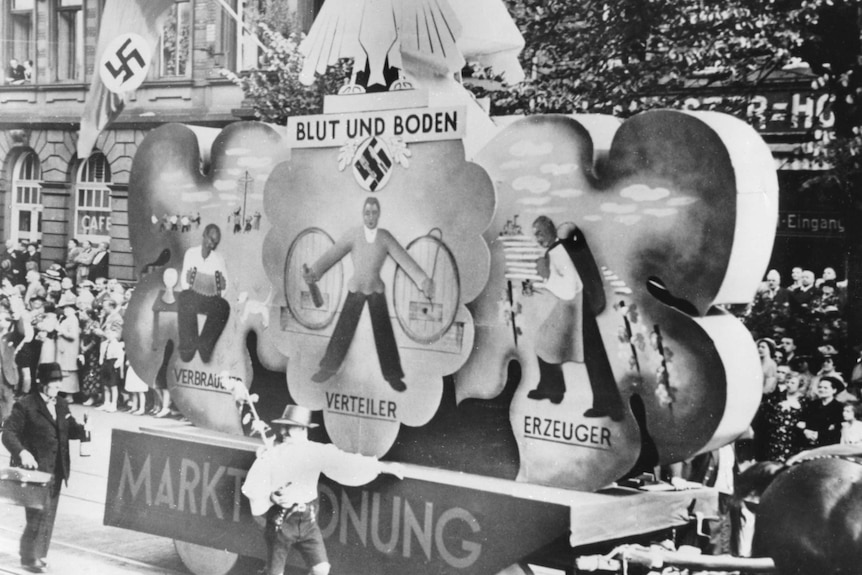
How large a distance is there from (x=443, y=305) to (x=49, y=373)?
2.57 meters

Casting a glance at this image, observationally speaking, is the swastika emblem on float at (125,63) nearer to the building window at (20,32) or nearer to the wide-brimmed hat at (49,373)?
the building window at (20,32)

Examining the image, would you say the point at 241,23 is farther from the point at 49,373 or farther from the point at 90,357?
the point at 49,373

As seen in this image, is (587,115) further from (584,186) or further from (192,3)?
(192,3)

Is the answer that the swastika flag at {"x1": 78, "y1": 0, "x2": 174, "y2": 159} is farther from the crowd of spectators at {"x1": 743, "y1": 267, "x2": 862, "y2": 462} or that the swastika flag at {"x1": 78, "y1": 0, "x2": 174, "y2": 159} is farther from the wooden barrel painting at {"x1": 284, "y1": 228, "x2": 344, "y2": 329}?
the crowd of spectators at {"x1": 743, "y1": 267, "x2": 862, "y2": 462}

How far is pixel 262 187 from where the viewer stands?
5152 millimetres

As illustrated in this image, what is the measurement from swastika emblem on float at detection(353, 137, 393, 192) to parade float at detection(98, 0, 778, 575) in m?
0.01

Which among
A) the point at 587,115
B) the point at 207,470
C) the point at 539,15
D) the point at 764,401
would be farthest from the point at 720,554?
the point at 207,470

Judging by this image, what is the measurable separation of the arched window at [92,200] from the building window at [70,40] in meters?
0.47

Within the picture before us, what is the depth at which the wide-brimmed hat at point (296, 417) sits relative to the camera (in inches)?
194

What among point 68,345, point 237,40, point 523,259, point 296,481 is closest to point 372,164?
point 523,259

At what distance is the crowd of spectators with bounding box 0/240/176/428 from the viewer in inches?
226

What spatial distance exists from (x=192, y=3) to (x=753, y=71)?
3006 mm

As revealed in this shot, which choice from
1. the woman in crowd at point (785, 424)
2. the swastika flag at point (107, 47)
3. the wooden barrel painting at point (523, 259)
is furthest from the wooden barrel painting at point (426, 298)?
the swastika flag at point (107, 47)

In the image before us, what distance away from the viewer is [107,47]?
18.6 ft
